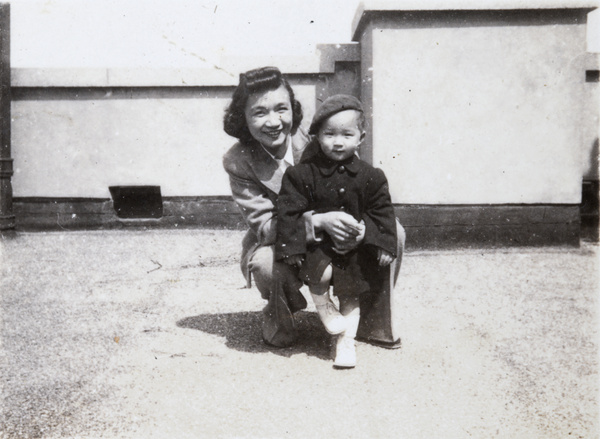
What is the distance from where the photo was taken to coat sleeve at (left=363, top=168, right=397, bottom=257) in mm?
2307

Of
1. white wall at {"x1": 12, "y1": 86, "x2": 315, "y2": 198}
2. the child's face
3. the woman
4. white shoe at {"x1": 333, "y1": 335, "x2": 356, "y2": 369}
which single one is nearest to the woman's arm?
the woman

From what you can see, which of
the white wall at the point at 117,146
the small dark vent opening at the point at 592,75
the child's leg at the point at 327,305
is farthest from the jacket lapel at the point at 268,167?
the small dark vent opening at the point at 592,75

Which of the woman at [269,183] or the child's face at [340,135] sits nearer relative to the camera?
the child's face at [340,135]

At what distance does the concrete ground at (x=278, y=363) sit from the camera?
1.80 meters

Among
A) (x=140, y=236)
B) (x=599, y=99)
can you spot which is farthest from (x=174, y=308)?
(x=599, y=99)

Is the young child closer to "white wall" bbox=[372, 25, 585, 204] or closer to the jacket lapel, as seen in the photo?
the jacket lapel

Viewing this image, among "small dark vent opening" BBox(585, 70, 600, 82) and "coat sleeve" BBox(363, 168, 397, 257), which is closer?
"coat sleeve" BBox(363, 168, 397, 257)

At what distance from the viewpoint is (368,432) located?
1743 millimetres

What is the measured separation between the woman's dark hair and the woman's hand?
661 millimetres

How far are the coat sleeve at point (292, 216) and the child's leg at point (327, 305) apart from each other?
0.53 feet

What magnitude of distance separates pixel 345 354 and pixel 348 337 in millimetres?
77

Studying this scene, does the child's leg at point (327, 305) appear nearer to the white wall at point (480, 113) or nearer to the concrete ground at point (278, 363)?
the concrete ground at point (278, 363)

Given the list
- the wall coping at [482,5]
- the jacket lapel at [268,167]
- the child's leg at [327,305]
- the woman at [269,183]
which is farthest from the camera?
the wall coping at [482,5]

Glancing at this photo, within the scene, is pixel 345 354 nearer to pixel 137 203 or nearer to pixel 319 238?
pixel 319 238
